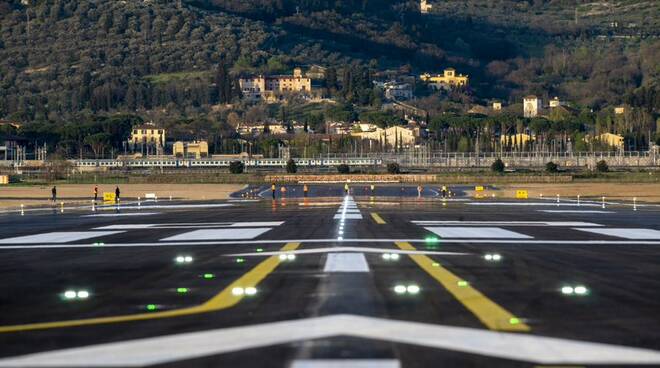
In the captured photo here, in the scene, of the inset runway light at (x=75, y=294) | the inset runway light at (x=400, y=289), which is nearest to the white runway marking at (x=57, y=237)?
the inset runway light at (x=75, y=294)

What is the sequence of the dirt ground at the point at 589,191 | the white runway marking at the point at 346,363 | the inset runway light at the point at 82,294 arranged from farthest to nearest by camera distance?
the dirt ground at the point at 589,191
the inset runway light at the point at 82,294
the white runway marking at the point at 346,363

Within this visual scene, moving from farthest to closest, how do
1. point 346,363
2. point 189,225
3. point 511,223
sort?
point 511,223
point 189,225
point 346,363

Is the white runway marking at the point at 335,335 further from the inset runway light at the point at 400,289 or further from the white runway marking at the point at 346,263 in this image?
the white runway marking at the point at 346,263

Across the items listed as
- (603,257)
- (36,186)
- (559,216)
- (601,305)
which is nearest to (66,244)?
(603,257)

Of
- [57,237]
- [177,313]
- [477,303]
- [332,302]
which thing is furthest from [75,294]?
[57,237]

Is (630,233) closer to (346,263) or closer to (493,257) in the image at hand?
(493,257)

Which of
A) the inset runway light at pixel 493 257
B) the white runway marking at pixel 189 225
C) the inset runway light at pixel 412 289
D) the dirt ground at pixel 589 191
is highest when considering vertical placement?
the inset runway light at pixel 412 289
